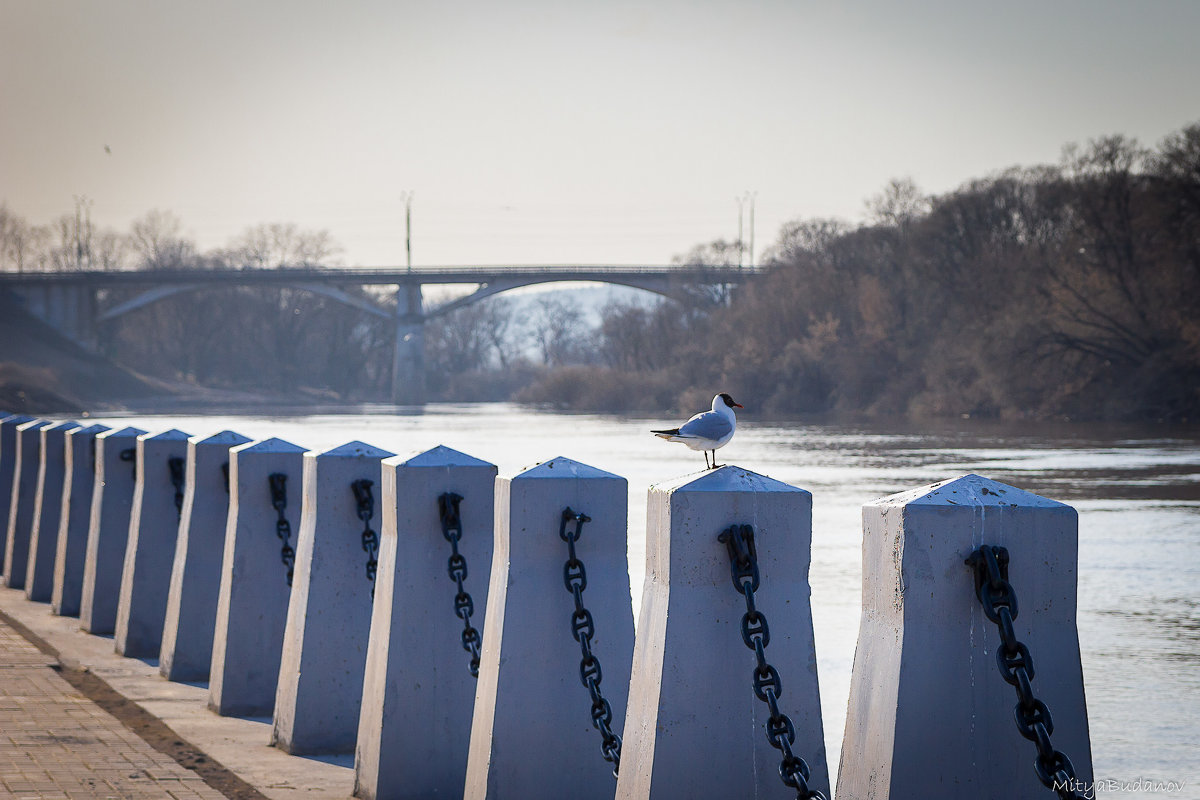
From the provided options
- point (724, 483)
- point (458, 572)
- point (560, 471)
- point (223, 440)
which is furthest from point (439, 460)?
point (223, 440)

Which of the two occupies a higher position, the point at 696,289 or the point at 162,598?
the point at 696,289

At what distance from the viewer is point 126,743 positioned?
20.5ft

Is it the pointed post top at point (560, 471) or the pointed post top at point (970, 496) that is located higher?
the pointed post top at point (560, 471)

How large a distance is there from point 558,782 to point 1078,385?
56181 millimetres

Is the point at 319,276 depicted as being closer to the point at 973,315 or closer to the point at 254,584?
the point at 973,315

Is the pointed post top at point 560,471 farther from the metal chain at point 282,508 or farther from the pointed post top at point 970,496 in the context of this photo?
the metal chain at point 282,508

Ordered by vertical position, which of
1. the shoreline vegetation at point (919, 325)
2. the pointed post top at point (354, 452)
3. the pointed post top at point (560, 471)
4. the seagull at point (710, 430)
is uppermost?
the shoreline vegetation at point (919, 325)

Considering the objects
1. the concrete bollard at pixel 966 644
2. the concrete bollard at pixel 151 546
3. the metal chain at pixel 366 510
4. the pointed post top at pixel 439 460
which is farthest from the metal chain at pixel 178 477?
the concrete bollard at pixel 966 644

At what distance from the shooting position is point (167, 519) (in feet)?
28.6

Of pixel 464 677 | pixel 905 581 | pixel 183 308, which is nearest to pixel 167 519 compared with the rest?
pixel 464 677

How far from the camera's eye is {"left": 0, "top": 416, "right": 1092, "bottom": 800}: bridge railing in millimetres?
3633

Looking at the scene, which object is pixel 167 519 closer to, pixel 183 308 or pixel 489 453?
pixel 489 453

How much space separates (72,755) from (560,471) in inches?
96.7

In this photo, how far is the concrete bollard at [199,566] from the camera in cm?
784
